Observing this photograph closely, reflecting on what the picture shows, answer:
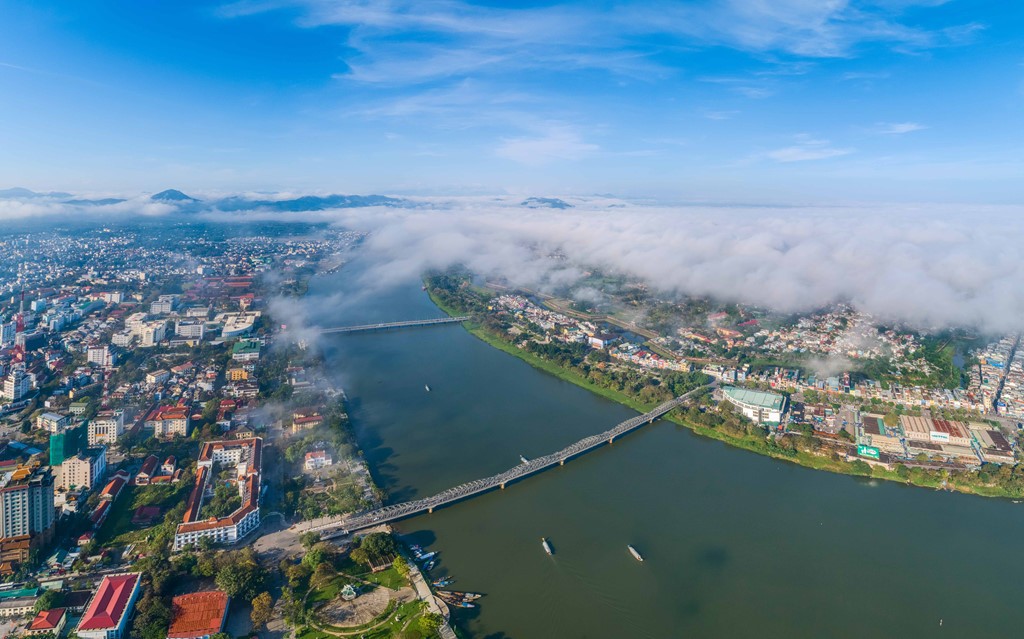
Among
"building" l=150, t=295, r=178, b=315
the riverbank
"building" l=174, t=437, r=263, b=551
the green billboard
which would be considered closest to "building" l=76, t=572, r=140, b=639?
"building" l=174, t=437, r=263, b=551

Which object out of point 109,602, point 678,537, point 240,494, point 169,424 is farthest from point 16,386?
point 678,537

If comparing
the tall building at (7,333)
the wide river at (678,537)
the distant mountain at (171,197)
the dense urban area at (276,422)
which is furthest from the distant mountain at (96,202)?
the wide river at (678,537)

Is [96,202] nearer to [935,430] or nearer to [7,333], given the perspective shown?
[7,333]

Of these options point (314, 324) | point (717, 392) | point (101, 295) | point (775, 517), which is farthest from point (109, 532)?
point (101, 295)

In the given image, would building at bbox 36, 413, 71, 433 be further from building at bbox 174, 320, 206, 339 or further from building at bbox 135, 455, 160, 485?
building at bbox 174, 320, 206, 339

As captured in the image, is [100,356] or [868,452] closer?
[868,452]
